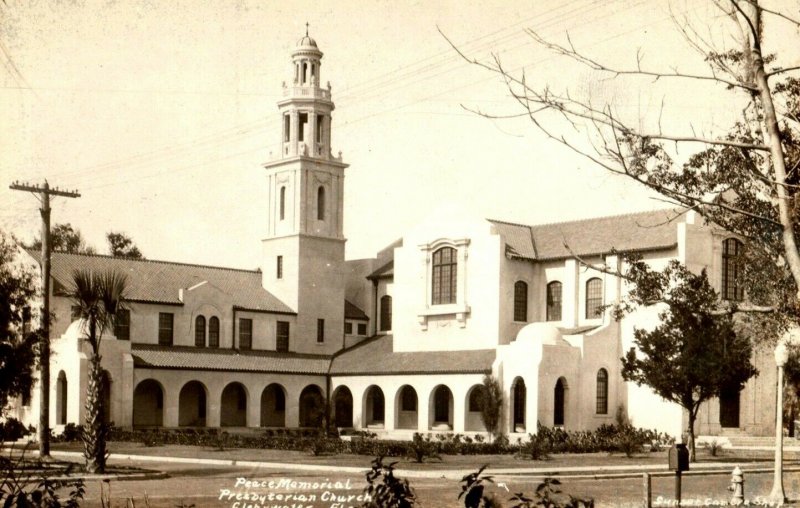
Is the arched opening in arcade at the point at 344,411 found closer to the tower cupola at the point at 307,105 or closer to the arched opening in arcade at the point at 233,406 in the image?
the arched opening in arcade at the point at 233,406

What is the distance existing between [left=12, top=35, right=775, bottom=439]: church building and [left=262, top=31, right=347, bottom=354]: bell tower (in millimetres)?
92

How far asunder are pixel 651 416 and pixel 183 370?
70.8 ft

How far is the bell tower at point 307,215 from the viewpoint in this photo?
2403 inches

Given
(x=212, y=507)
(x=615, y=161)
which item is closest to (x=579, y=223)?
(x=212, y=507)

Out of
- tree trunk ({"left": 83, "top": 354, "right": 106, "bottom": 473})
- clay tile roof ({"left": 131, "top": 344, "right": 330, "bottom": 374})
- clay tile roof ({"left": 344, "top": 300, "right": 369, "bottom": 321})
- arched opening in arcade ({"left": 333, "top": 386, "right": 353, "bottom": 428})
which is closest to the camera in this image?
tree trunk ({"left": 83, "top": 354, "right": 106, "bottom": 473})

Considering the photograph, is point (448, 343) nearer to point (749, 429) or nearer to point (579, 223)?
point (579, 223)

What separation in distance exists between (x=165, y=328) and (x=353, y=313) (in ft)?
39.7

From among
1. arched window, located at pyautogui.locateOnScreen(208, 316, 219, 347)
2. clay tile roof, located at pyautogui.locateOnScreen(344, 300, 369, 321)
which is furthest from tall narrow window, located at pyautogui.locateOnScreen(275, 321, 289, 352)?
clay tile roof, located at pyautogui.locateOnScreen(344, 300, 369, 321)

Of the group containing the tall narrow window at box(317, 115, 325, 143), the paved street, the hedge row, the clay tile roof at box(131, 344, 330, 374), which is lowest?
the hedge row

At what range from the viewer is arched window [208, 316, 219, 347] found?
5725cm

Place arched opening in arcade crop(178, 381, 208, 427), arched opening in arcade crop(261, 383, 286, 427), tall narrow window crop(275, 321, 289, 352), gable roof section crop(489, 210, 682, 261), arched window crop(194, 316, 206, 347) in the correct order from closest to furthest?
gable roof section crop(489, 210, 682, 261)
arched opening in arcade crop(178, 381, 208, 427)
arched window crop(194, 316, 206, 347)
arched opening in arcade crop(261, 383, 286, 427)
tall narrow window crop(275, 321, 289, 352)

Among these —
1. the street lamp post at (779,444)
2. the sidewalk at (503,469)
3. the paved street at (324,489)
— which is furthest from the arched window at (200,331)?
the street lamp post at (779,444)

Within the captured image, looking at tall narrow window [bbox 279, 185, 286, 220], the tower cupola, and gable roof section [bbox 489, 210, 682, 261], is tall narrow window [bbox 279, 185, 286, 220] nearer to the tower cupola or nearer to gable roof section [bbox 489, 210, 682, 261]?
the tower cupola

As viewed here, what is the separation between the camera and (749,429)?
47.9 m
